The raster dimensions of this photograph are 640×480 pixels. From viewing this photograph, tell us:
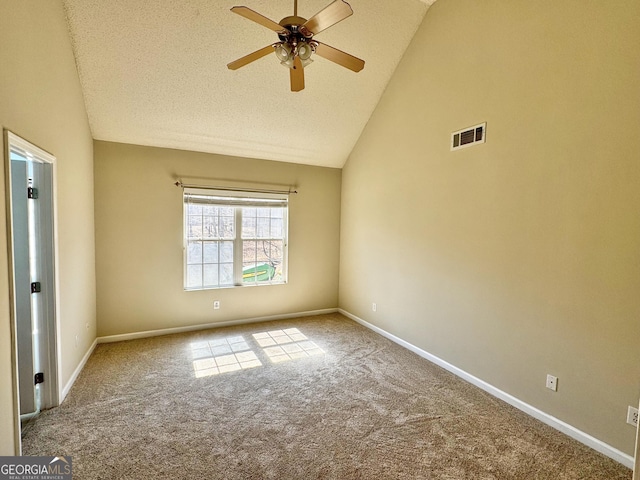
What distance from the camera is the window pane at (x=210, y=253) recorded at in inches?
174

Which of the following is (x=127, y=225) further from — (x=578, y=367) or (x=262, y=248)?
(x=578, y=367)

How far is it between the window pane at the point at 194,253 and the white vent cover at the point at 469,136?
348 cm

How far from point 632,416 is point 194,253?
15.0 feet

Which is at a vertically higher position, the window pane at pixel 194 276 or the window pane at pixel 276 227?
the window pane at pixel 276 227

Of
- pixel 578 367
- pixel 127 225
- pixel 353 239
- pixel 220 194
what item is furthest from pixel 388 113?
pixel 127 225

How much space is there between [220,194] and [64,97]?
1.96 metres

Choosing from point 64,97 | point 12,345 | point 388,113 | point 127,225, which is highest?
point 388,113

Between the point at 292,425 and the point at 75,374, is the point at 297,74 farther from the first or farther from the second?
the point at 75,374

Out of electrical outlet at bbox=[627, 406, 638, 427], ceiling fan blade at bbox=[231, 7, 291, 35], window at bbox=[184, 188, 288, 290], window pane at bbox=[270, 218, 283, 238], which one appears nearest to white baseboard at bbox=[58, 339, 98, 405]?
window at bbox=[184, 188, 288, 290]

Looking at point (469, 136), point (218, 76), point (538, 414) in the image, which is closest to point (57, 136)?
point (218, 76)

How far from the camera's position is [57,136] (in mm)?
2488

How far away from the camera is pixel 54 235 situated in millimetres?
2412

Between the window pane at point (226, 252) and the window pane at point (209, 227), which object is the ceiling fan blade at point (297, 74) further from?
the window pane at point (226, 252)

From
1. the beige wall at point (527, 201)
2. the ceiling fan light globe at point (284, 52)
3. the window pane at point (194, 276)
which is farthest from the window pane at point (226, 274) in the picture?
the ceiling fan light globe at point (284, 52)
